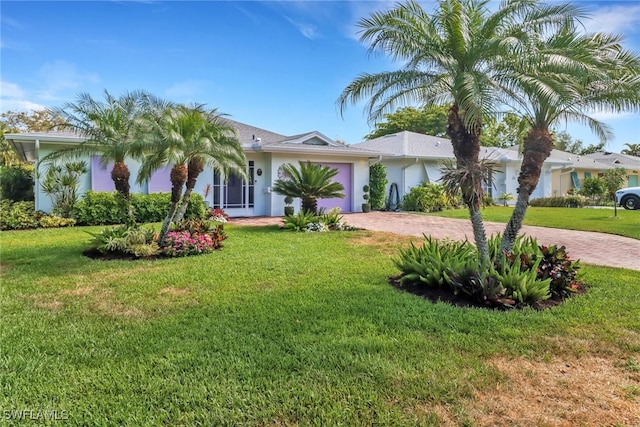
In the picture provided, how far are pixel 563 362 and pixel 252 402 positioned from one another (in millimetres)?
3090

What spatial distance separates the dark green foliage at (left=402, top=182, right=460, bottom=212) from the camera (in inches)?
794

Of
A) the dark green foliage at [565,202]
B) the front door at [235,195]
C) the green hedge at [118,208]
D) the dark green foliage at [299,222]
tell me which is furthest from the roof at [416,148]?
the green hedge at [118,208]

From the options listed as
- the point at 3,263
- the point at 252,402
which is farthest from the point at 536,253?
the point at 3,263

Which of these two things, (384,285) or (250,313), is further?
(384,285)

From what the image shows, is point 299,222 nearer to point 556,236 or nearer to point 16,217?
point 556,236

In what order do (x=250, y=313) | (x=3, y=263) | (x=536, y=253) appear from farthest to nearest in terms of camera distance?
(x=3, y=263) < (x=536, y=253) < (x=250, y=313)

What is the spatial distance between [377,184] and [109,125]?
44.3ft

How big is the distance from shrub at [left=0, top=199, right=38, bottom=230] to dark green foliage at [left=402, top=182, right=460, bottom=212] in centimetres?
1702

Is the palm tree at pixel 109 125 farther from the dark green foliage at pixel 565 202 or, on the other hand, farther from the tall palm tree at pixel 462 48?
the dark green foliage at pixel 565 202

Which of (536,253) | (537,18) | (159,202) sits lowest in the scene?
(536,253)

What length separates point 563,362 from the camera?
145 inches

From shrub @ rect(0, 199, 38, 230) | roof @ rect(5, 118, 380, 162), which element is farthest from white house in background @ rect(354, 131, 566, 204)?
shrub @ rect(0, 199, 38, 230)

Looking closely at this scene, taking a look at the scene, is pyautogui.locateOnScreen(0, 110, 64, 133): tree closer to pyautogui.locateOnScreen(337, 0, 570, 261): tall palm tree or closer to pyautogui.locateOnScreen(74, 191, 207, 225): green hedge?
pyautogui.locateOnScreen(74, 191, 207, 225): green hedge

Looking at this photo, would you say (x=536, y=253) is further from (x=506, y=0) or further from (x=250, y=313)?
(x=250, y=313)
